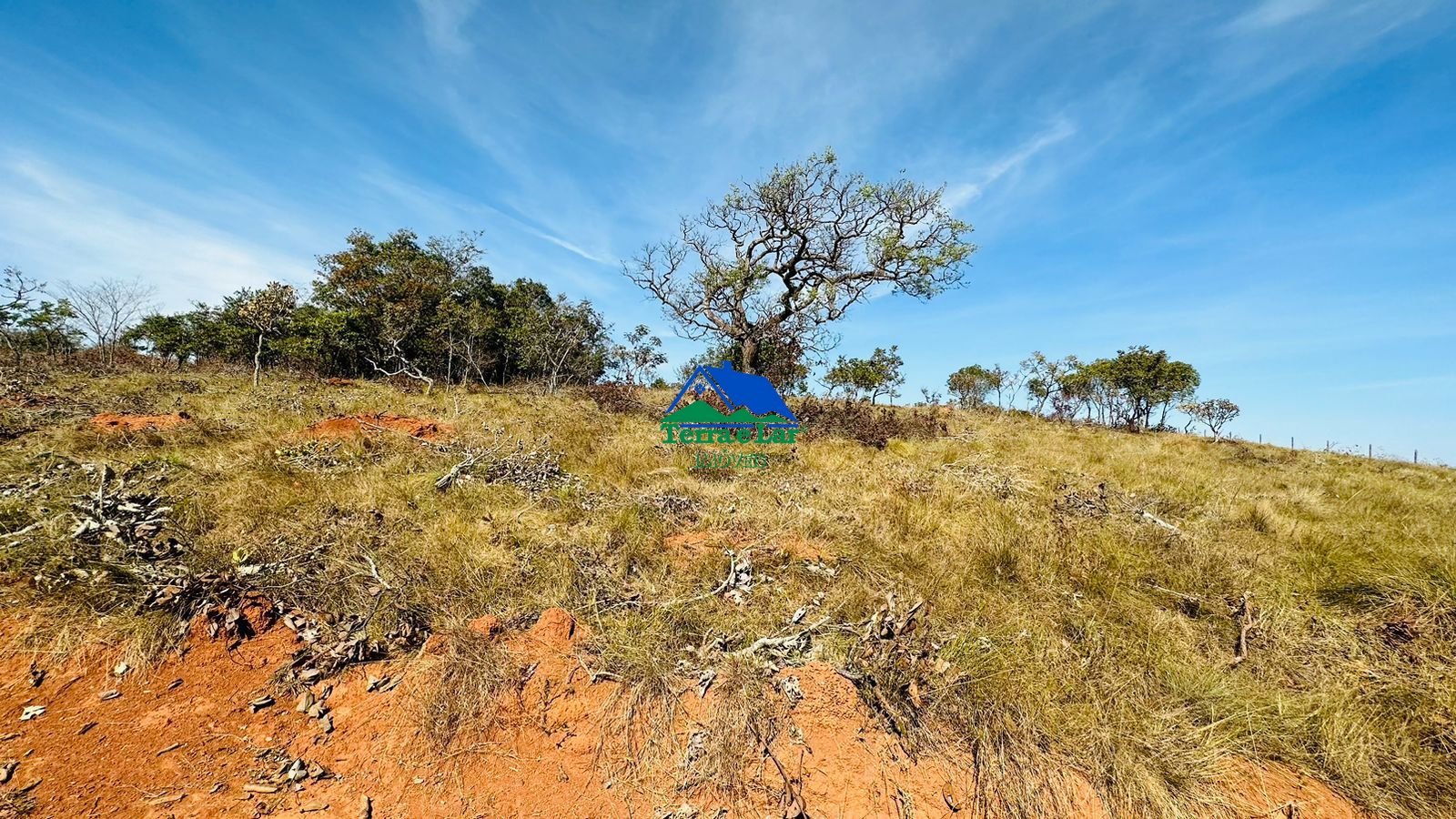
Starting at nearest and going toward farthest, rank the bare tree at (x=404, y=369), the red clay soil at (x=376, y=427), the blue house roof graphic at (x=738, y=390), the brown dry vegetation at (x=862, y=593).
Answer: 1. the brown dry vegetation at (x=862, y=593)
2. the red clay soil at (x=376, y=427)
3. the blue house roof graphic at (x=738, y=390)
4. the bare tree at (x=404, y=369)

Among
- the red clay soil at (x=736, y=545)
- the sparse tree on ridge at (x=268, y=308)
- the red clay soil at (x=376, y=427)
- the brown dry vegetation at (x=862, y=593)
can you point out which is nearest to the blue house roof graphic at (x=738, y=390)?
the brown dry vegetation at (x=862, y=593)

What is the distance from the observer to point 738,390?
1355 cm

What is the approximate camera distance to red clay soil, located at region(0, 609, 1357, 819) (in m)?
2.18

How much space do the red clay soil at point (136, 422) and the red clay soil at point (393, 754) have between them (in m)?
5.63

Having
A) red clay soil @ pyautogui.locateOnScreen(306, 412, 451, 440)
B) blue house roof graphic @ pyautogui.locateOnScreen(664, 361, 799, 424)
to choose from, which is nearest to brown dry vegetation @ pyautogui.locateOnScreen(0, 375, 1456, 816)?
red clay soil @ pyautogui.locateOnScreen(306, 412, 451, 440)

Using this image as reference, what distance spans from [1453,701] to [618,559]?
5.74 metres

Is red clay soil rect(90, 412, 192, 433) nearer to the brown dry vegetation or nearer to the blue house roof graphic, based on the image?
the brown dry vegetation

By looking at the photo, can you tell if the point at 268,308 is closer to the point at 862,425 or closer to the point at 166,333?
the point at 862,425

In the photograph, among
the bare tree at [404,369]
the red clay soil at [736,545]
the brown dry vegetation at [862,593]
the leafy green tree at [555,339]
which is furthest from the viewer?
the leafy green tree at [555,339]

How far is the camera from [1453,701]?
2951mm

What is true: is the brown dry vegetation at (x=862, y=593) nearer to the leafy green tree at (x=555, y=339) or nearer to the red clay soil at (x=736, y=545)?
the red clay soil at (x=736, y=545)

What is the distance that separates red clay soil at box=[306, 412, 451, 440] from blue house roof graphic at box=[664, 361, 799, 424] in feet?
21.3

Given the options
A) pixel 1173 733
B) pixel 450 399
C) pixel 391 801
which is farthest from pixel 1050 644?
pixel 450 399

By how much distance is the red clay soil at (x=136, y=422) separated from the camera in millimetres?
6608
